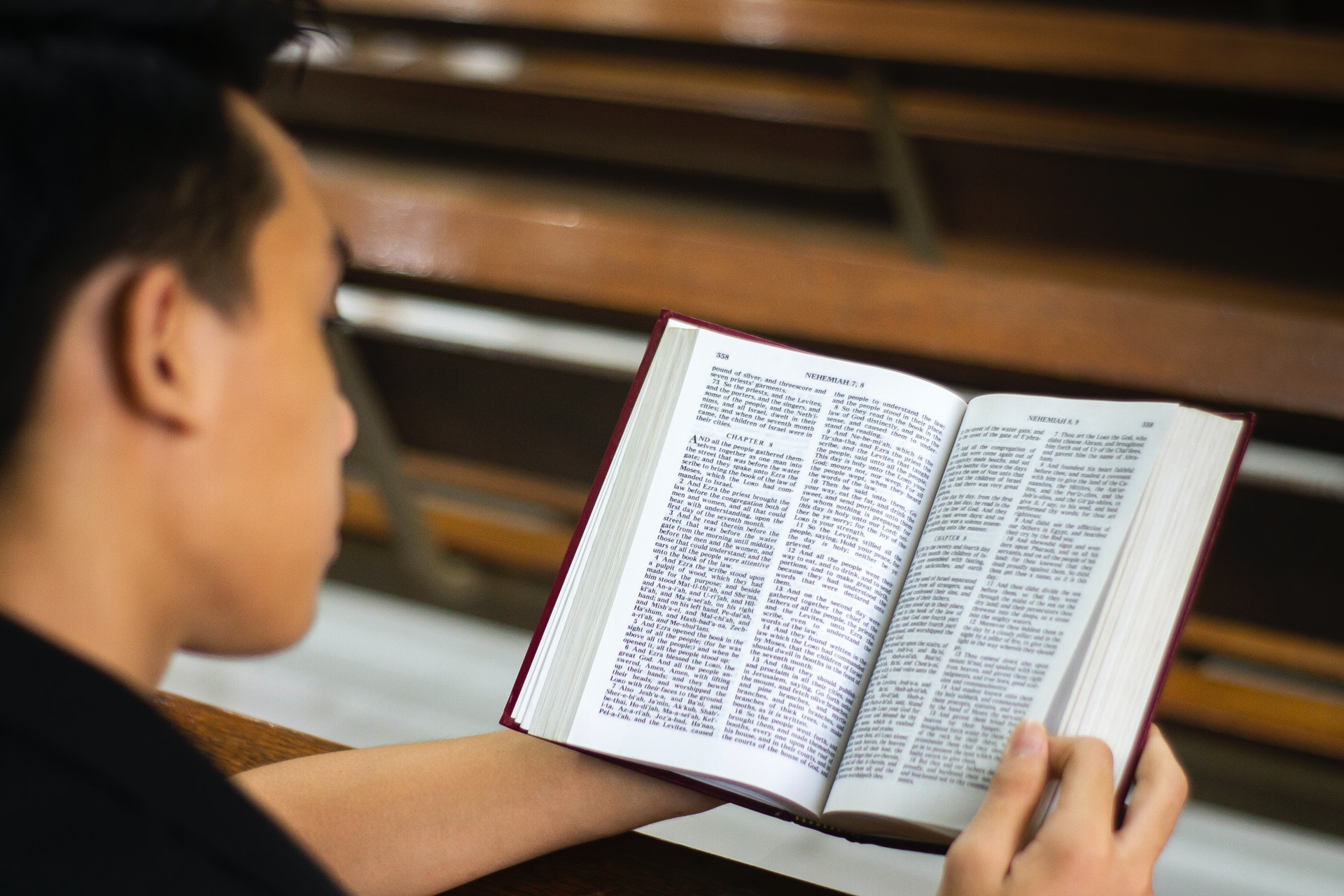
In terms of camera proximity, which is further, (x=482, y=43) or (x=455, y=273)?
(x=482, y=43)

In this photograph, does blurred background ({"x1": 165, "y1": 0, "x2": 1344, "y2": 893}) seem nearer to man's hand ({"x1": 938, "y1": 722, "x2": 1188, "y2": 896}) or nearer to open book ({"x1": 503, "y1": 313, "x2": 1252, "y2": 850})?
open book ({"x1": 503, "y1": 313, "x2": 1252, "y2": 850})

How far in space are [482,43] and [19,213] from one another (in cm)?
195

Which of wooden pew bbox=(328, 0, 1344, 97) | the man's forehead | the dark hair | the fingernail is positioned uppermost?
wooden pew bbox=(328, 0, 1344, 97)

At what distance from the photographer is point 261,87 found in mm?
581

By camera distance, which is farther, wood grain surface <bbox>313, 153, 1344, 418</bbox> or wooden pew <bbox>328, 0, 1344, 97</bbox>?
wooden pew <bbox>328, 0, 1344, 97</bbox>

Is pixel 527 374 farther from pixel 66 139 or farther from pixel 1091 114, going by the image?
pixel 1091 114

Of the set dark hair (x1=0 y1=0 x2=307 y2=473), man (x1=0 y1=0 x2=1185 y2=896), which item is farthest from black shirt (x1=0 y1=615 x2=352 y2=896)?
dark hair (x1=0 y1=0 x2=307 y2=473)

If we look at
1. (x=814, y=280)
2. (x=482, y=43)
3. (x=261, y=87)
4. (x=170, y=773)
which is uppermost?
(x=482, y=43)

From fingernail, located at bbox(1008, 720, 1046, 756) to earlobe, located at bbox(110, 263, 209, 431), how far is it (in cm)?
43

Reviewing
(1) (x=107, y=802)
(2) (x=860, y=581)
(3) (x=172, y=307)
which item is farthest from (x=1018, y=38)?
(1) (x=107, y=802)

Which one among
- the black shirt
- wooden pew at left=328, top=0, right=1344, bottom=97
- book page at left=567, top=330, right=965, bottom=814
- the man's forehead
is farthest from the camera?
wooden pew at left=328, top=0, right=1344, bottom=97

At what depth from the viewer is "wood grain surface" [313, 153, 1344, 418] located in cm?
126

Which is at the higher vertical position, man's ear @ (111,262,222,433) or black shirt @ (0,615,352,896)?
man's ear @ (111,262,222,433)

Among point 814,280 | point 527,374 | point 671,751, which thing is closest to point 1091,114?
point 814,280
